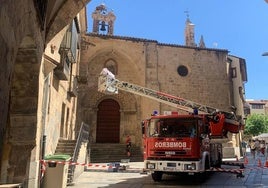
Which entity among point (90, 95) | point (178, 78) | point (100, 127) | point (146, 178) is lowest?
point (146, 178)

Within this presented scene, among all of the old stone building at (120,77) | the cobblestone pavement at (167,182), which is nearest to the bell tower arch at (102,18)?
the old stone building at (120,77)

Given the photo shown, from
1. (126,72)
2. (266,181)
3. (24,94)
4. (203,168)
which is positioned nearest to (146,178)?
(203,168)

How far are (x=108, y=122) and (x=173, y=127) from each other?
12.0 meters

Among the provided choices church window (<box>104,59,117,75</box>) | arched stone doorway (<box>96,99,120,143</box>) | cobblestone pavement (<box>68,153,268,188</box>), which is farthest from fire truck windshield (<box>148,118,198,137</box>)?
church window (<box>104,59,117,75</box>)

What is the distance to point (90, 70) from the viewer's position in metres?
21.7

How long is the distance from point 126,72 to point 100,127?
14.8 feet

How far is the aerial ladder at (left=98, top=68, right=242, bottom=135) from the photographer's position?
12.1 metres

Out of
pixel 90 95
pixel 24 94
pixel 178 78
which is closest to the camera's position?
pixel 24 94

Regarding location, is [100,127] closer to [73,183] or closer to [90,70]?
[90,70]

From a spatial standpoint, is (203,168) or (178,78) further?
(178,78)

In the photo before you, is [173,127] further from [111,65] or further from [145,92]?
[111,65]

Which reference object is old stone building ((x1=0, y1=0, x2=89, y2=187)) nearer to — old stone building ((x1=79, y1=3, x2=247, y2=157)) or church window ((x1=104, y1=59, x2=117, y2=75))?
old stone building ((x1=79, y1=3, x2=247, y2=157))

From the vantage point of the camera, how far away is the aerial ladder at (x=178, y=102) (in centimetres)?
1212

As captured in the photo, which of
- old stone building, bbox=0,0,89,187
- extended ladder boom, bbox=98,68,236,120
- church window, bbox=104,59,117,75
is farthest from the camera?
church window, bbox=104,59,117,75
